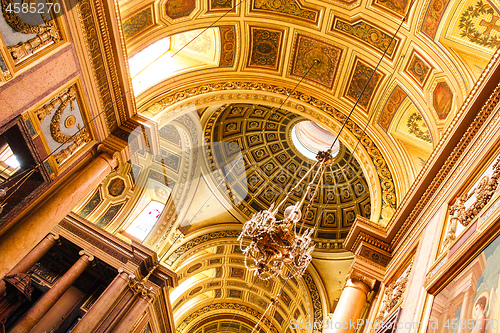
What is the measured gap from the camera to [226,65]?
10328 millimetres

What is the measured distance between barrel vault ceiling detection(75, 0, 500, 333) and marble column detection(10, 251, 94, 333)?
1894mm

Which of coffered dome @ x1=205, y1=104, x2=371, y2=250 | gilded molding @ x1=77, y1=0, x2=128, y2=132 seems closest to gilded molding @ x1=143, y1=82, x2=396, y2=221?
gilded molding @ x1=77, y1=0, x2=128, y2=132

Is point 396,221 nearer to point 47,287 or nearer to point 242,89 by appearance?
point 242,89

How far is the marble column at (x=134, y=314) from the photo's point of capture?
10.0m

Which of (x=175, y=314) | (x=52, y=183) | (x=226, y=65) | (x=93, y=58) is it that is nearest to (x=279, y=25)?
(x=226, y=65)

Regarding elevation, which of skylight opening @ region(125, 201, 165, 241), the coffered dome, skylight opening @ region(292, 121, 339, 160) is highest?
skylight opening @ region(292, 121, 339, 160)

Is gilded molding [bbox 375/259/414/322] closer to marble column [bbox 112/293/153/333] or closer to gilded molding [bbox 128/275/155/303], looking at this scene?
marble column [bbox 112/293/153/333]

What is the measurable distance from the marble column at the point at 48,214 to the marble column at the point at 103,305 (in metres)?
3.50

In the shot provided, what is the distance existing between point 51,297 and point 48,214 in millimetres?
4088

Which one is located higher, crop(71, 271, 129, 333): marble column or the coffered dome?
the coffered dome

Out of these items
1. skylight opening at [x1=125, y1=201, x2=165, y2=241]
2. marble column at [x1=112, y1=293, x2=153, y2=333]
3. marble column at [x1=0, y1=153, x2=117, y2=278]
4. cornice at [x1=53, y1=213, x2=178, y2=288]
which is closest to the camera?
marble column at [x1=0, y1=153, x2=117, y2=278]

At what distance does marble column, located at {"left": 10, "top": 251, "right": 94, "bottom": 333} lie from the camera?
8.84 m

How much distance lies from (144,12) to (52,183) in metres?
3.91

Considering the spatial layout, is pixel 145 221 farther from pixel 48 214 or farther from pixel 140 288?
pixel 48 214
